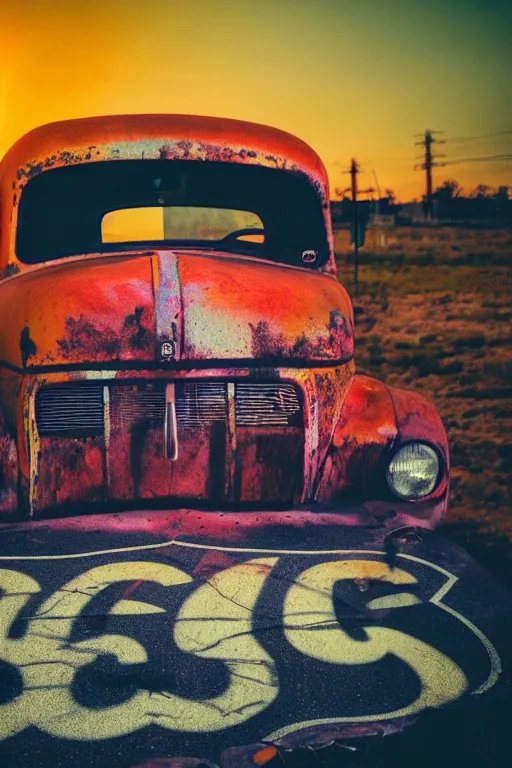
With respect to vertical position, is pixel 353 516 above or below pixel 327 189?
below

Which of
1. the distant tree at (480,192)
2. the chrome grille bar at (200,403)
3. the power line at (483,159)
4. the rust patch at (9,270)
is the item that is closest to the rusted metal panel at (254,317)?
the chrome grille bar at (200,403)

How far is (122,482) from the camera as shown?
8.27 ft

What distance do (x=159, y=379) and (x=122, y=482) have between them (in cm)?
38

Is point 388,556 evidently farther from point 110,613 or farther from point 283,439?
point 110,613

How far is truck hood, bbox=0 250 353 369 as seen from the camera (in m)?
2.48

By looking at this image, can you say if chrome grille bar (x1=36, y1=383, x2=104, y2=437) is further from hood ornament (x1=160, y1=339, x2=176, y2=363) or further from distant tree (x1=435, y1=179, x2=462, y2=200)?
distant tree (x1=435, y1=179, x2=462, y2=200)

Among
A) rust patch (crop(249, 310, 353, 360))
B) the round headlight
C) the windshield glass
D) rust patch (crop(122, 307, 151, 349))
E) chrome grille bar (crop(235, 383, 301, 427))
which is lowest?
the round headlight

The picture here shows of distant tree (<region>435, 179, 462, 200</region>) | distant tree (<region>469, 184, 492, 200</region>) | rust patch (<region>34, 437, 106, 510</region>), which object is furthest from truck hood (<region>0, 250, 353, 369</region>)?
distant tree (<region>435, 179, 462, 200</region>)

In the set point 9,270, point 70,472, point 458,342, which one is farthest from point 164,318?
point 458,342

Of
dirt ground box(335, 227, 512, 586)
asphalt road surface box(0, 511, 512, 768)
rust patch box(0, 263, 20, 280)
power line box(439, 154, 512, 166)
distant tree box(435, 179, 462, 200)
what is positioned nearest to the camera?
asphalt road surface box(0, 511, 512, 768)

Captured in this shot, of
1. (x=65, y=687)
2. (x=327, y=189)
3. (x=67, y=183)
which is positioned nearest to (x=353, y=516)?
(x=65, y=687)

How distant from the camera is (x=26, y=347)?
2545 mm

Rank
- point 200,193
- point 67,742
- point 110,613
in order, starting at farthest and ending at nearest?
point 200,193 → point 110,613 → point 67,742

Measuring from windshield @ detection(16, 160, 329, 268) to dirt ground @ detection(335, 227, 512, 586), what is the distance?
1.44 meters
